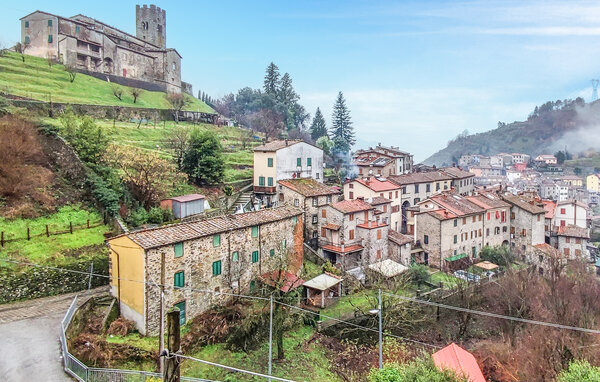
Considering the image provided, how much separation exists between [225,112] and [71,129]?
69.2 meters

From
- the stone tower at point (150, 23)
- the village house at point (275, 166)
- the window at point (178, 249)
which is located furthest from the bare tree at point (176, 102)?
the window at point (178, 249)

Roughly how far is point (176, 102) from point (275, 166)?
34188 millimetres

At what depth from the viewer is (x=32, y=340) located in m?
17.7

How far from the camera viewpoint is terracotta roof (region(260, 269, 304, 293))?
27.0 metres

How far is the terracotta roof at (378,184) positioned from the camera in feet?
154

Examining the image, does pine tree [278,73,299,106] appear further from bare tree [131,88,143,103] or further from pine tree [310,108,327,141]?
bare tree [131,88,143,103]

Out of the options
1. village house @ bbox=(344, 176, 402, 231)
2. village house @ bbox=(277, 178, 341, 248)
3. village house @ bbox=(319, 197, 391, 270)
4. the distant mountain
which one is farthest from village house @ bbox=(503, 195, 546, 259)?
the distant mountain

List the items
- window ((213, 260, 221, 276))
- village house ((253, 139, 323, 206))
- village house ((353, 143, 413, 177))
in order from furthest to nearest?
village house ((353, 143, 413, 177)) < village house ((253, 139, 323, 206)) < window ((213, 260, 221, 276))

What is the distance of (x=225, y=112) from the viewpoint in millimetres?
101688

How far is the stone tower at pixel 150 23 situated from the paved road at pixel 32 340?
81.7 m

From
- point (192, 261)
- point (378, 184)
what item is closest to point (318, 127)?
point (378, 184)

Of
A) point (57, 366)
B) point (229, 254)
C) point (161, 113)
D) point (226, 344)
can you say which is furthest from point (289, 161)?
point (57, 366)

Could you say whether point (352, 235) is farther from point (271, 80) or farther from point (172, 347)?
point (271, 80)

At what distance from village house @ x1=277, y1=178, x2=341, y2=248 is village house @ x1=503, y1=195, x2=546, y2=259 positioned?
26.3 m
